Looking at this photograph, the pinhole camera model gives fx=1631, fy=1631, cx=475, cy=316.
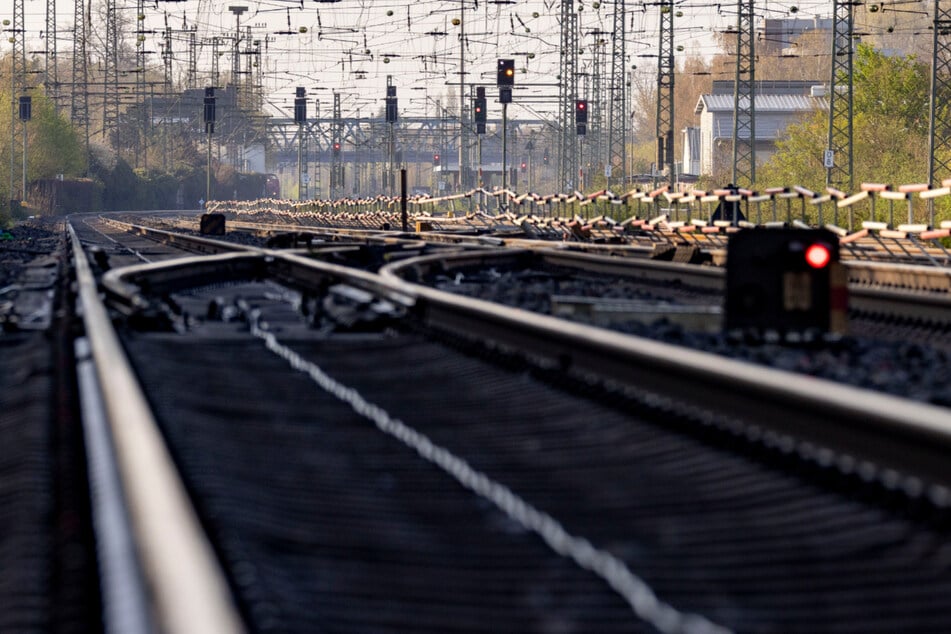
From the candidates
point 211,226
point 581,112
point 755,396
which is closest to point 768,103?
point 581,112

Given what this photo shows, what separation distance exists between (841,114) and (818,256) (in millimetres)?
50989

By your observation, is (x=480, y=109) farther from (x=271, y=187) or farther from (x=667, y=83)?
(x=271, y=187)

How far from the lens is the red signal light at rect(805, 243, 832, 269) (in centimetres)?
948

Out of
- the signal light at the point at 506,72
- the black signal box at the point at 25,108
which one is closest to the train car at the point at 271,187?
the black signal box at the point at 25,108

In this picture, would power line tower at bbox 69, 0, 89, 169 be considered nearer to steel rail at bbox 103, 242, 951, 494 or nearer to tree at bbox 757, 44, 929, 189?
tree at bbox 757, 44, 929, 189

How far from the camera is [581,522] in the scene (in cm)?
468

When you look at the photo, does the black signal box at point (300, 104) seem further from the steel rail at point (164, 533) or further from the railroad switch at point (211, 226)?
the steel rail at point (164, 533)

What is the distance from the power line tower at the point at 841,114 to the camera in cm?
4706

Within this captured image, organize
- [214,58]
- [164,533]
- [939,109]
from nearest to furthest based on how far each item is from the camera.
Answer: [164,533] < [939,109] < [214,58]

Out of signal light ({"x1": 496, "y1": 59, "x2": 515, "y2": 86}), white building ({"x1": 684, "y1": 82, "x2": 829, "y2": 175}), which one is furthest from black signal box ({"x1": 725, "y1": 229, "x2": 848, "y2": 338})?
white building ({"x1": 684, "y1": 82, "x2": 829, "y2": 175})

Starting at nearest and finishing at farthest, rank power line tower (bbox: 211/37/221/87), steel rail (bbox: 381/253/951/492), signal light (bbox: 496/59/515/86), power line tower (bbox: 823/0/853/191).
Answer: steel rail (bbox: 381/253/951/492), power line tower (bbox: 823/0/853/191), signal light (bbox: 496/59/515/86), power line tower (bbox: 211/37/221/87)

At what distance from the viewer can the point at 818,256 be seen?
955cm

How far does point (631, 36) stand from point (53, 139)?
42812 millimetres

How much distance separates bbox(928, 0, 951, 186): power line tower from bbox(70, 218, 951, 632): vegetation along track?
31652mm
